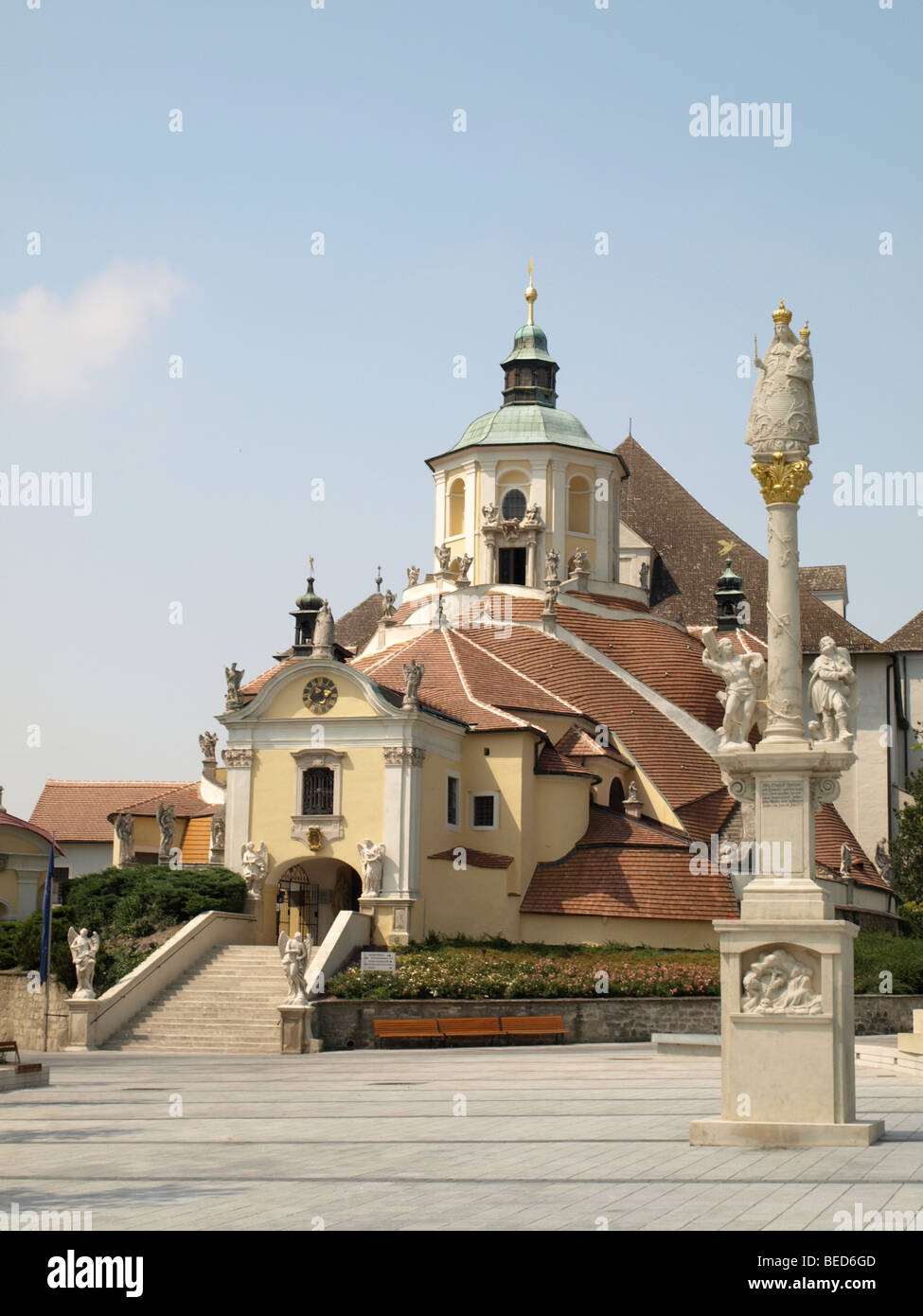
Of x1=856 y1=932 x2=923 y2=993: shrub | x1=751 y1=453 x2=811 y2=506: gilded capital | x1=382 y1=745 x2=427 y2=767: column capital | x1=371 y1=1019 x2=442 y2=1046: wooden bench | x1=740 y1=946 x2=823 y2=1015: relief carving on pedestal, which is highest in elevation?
x1=751 y1=453 x2=811 y2=506: gilded capital

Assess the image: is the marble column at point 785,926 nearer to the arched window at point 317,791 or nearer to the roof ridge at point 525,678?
the arched window at point 317,791

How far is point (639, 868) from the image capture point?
4378 centimetres

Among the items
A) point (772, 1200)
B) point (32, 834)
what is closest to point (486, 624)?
point (32, 834)

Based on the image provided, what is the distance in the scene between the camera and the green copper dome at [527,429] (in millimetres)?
56344

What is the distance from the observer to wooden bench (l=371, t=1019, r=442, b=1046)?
113ft

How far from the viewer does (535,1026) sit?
116 feet

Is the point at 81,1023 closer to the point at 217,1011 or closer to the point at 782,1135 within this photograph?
the point at 217,1011

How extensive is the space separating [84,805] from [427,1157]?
57.5m

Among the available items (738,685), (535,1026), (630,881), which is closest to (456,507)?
(630,881)

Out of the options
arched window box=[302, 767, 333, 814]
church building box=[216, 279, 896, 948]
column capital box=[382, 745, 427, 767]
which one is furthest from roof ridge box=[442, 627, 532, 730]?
arched window box=[302, 767, 333, 814]

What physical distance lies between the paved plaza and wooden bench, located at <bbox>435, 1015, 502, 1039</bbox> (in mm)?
7841

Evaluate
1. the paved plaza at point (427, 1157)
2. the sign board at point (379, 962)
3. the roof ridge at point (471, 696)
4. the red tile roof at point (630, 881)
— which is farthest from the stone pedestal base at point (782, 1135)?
the roof ridge at point (471, 696)

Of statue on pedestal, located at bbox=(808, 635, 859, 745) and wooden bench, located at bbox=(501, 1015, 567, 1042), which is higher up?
statue on pedestal, located at bbox=(808, 635, 859, 745)

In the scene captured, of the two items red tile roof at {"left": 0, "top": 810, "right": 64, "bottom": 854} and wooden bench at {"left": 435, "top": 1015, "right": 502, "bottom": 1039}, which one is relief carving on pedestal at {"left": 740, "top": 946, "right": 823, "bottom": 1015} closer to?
wooden bench at {"left": 435, "top": 1015, "right": 502, "bottom": 1039}
